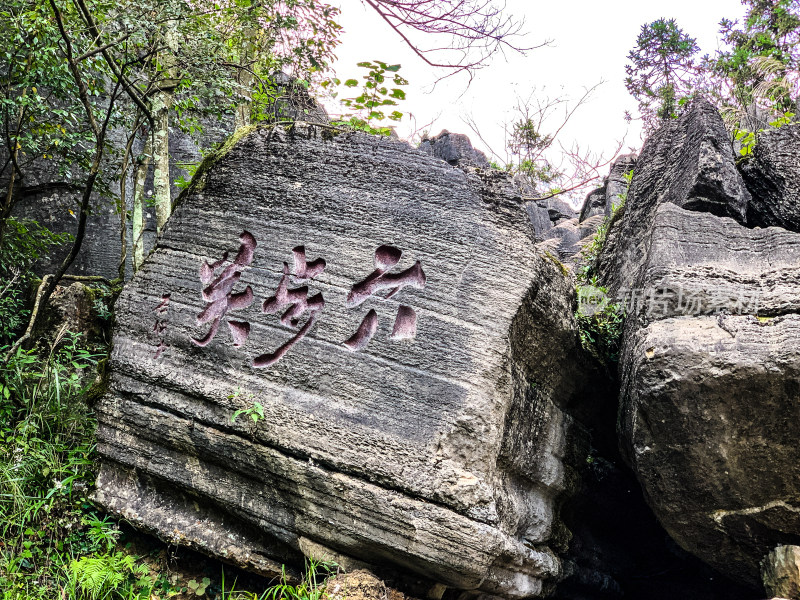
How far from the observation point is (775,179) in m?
4.28

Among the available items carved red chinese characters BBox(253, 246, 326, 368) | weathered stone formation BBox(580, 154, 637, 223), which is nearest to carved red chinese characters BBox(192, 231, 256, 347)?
carved red chinese characters BBox(253, 246, 326, 368)

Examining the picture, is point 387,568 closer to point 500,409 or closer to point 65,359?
point 500,409

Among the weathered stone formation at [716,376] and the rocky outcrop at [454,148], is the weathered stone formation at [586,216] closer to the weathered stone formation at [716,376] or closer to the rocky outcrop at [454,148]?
the rocky outcrop at [454,148]

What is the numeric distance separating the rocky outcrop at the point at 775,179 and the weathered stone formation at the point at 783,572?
7.36 feet

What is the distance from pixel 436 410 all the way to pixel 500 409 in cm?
41

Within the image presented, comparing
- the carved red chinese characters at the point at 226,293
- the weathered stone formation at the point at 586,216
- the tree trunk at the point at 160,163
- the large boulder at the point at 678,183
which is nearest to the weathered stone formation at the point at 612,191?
the weathered stone formation at the point at 586,216

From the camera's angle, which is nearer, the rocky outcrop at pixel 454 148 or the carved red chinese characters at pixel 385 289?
the carved red chinese characters at pixel 385 289

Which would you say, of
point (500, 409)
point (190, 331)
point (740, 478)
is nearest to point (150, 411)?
point (190, 331)

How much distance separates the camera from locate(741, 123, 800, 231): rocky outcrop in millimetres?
4165

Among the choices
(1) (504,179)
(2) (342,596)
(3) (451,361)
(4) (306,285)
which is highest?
(1) (504,179)

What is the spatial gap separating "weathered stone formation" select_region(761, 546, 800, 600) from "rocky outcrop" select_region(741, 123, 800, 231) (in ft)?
7.36

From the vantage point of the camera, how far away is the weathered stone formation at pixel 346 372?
319 cm

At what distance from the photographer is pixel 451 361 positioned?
3.35m

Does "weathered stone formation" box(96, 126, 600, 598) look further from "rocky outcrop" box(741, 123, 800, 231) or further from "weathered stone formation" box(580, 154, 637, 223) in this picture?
"weathered stone formation" box(580, 154, 637, 223)
